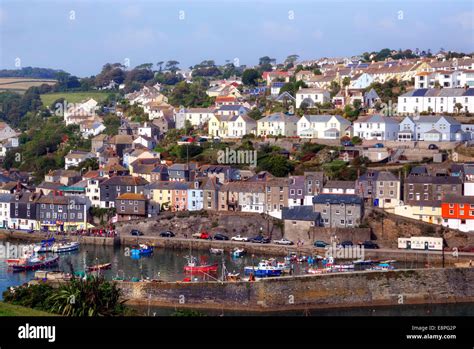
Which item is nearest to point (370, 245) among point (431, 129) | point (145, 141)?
point (431, 129)

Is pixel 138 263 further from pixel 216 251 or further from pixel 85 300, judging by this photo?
pixel 85 300

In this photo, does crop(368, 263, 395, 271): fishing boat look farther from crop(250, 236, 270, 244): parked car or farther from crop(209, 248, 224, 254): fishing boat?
crop(209, 248, 224, 254): fishing boat

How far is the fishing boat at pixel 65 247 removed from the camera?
2062cm

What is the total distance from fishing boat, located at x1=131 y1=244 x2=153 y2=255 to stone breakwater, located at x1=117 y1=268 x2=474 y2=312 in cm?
503

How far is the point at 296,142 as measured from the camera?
990 inches

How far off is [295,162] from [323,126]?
9.39 ft

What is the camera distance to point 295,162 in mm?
23250

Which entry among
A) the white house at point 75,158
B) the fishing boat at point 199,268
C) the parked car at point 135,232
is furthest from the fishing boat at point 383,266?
the white house at point 75,158

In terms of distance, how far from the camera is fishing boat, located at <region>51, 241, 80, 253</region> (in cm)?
2062

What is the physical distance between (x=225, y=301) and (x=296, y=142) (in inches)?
449

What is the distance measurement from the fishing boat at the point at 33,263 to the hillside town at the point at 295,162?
12.5ft

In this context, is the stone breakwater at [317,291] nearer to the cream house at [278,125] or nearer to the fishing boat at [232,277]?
the fishing boat at [232,277]

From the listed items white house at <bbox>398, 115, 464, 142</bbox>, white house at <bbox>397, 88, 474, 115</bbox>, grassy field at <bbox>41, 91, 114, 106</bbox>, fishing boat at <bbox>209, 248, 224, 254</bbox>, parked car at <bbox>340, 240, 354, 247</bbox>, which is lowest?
fishing boat at <bbox>209, 248, 224, 254</bbox>

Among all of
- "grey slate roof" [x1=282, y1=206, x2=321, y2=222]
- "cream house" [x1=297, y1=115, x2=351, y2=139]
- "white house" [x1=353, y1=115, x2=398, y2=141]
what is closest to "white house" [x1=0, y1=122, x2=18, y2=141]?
"cream house" [x1=297, y1=115, x2=351, y2=139]
